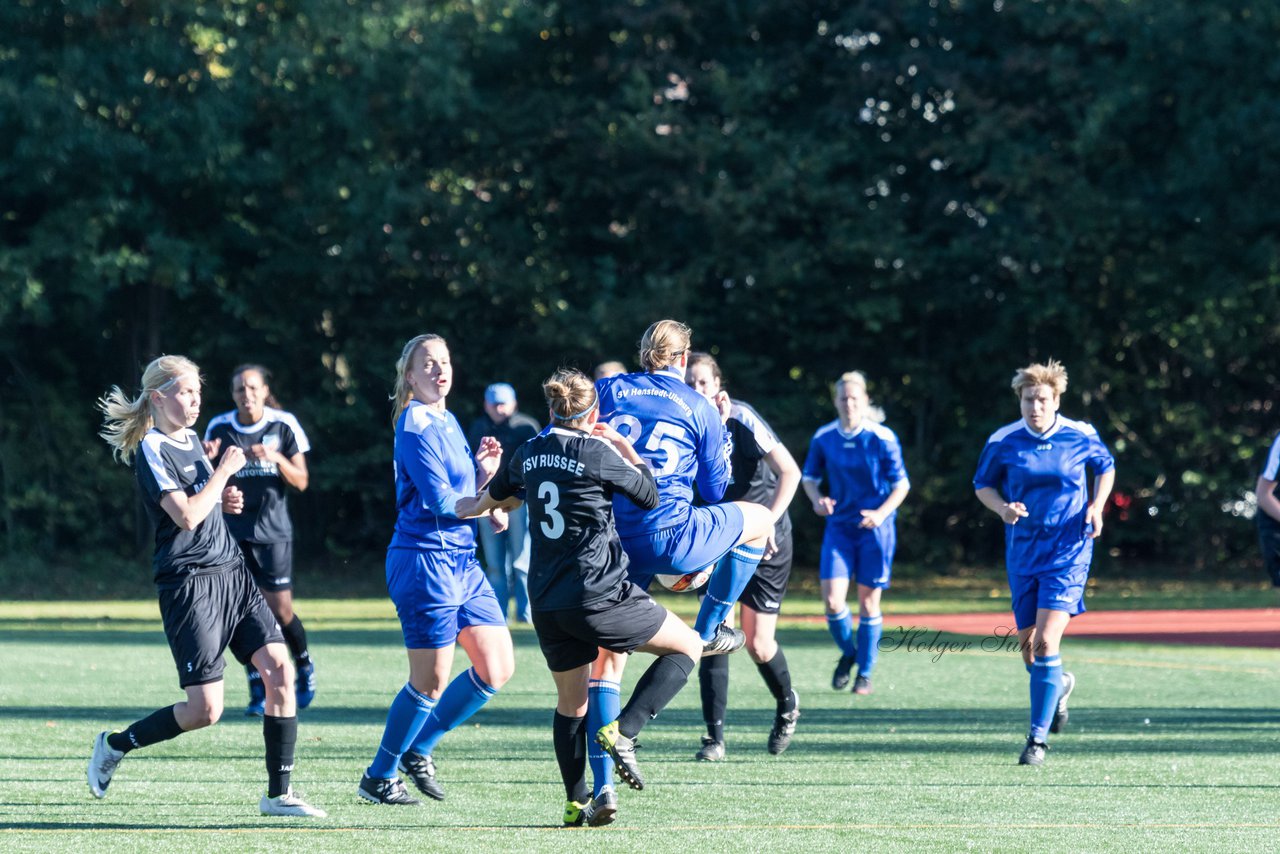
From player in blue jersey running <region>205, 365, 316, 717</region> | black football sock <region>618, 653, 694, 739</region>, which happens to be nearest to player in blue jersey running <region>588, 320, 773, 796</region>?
black football sock <region>618, 653, 694, 739</region>

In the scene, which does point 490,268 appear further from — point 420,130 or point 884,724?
point 884,724

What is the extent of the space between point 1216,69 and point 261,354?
15126mm

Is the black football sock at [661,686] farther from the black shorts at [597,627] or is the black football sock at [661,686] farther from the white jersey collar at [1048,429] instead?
the white jersey collar at [1048,429]

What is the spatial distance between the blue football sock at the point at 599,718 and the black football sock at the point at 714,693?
1.85 m

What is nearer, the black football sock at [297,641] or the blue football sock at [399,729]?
the blue football sock at [399,729]

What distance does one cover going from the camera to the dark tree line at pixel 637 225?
2505 cm

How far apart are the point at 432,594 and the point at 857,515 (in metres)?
5.64

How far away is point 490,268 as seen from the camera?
26.1 m

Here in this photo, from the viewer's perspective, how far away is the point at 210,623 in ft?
21.4

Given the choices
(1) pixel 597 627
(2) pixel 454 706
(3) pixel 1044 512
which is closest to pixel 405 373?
(2) pixel 454 706

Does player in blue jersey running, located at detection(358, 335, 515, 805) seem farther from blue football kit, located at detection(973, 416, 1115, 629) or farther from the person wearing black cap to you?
the person wearing black cap

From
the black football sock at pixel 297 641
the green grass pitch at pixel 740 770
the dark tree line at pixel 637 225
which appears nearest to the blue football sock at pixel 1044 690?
the green grass pitch at pixel 740 770

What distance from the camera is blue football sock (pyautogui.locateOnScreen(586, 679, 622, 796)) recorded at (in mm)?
6488

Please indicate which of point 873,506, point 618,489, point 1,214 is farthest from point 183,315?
point 618,489
